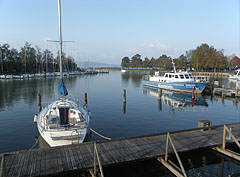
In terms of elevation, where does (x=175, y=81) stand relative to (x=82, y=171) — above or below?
above

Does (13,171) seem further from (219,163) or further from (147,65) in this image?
(147,65)

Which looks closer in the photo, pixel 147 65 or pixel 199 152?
pixel 199 152

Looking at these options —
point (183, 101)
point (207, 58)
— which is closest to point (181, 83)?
point (183, 101)

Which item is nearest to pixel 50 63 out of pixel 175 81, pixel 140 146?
pixel 175 81

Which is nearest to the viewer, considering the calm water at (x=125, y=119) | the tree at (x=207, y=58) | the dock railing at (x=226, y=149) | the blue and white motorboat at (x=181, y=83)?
the dock railing at (x=226, y=149)

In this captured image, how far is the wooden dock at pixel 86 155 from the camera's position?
748 cm

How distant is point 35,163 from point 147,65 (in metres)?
189

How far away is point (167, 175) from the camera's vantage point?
8.66 metres

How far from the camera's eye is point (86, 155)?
863cm

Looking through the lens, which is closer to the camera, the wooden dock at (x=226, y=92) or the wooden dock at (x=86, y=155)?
the wooden dock at (x=86, y=155)

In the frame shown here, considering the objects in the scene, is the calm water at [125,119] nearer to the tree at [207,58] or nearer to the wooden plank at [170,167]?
the wooden plank at [170,167]

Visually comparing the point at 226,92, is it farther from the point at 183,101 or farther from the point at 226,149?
the point at 226,149

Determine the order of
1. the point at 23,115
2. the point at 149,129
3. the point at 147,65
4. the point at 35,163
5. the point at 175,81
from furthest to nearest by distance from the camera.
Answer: the point at 147,65 → the point at 175,81 → the point at 23,115 → the point at 149,129 → the point at 35,163

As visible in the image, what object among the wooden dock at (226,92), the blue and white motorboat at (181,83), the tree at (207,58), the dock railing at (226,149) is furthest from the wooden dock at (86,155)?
the tree at (207,58)
